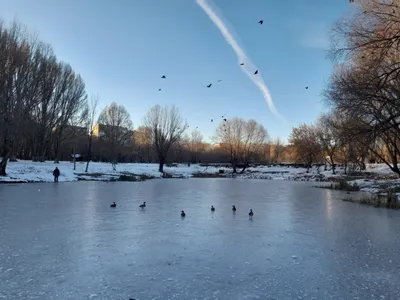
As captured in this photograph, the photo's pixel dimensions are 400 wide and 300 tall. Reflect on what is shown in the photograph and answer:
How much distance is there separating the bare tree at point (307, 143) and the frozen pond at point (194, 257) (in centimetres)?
4110

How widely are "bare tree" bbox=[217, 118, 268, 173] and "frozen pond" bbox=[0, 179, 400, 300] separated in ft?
152

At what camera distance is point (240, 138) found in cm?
5759

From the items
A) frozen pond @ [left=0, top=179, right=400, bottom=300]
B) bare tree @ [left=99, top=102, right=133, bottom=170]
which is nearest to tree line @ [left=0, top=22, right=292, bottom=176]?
bare tree @ [left=99, top=102, right=133, bottom=170]

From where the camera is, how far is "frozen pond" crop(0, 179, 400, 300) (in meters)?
4.01

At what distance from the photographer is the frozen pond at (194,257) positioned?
4.01 meters

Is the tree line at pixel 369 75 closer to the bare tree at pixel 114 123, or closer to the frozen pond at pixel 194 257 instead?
the frozen pond at pixel 194 257

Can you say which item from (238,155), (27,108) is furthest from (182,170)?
(27,108)

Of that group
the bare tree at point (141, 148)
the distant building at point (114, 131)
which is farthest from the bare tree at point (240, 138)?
the bare tree at point (141, 148)

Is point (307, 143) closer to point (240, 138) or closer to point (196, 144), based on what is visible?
point (240, 138)

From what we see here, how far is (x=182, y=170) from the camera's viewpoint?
167ft

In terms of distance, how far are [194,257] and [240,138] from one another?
5282 cm

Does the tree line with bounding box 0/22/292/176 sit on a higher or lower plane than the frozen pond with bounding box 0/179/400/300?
higher

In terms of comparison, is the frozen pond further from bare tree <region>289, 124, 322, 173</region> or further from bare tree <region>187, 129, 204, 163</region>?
bare tree <region>187, 129, 204, 163</region>

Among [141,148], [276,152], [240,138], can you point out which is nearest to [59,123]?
[240,138]
